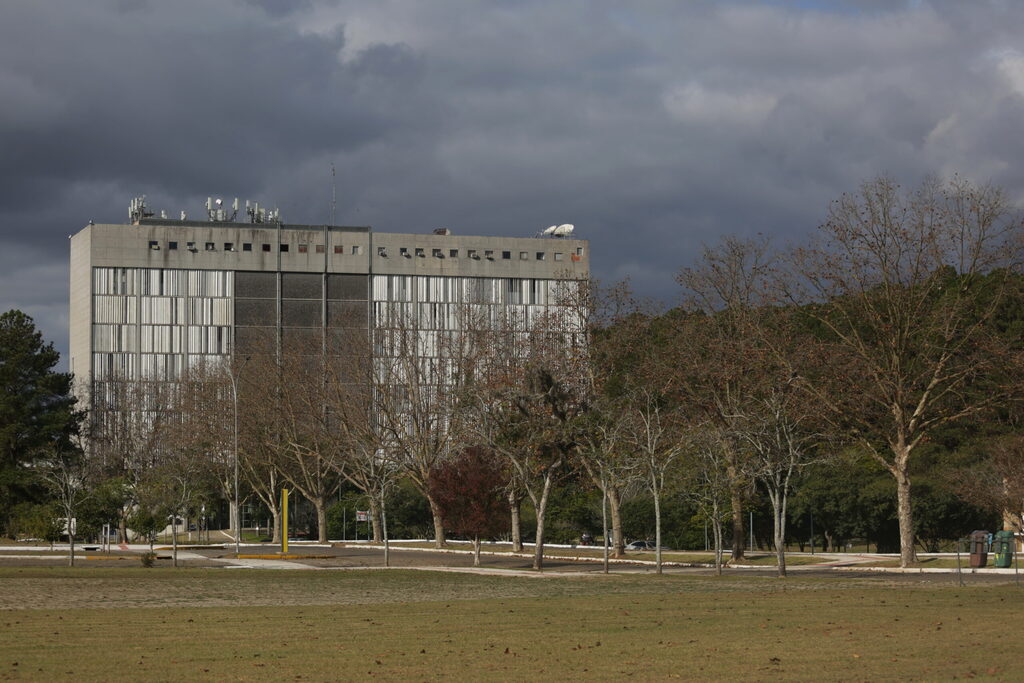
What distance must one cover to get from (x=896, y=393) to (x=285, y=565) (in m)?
25.5

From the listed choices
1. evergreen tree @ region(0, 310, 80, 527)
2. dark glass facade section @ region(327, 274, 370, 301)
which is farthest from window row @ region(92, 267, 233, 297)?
evergreen tree @ region(0, 310, 80, 527)

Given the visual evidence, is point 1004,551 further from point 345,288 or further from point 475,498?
point 345,288

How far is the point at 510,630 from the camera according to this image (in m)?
22.4

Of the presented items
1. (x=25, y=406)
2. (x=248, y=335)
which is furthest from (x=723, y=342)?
(x=248, y=335)

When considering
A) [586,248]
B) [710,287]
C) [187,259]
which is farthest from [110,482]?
[586,248]

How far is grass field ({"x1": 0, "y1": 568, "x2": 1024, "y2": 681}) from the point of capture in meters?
16.8

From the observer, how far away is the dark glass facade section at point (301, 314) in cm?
13112

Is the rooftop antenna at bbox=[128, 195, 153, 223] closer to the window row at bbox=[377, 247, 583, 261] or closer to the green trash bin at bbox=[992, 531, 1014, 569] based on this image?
the window row at bbox=[377, 247, 583, 261]

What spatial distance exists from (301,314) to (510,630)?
111922mm

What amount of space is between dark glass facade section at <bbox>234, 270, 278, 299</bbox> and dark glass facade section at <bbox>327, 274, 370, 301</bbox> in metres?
5.92

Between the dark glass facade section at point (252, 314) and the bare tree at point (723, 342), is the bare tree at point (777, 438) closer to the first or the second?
the bare tree at point (723, 342)

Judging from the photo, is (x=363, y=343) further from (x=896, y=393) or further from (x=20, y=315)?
(x=896, y=393)

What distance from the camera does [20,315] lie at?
3216 inches

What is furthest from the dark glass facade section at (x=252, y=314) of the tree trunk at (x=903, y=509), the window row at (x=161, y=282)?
the tree trunk at (x=903, y=509)
